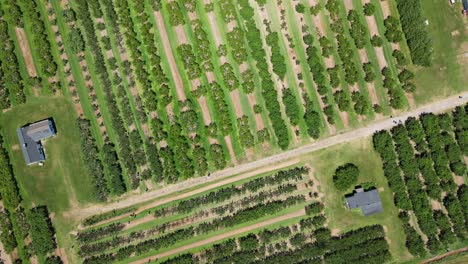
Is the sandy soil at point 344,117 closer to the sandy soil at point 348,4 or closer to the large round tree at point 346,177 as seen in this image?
the large round tree at point 346,177

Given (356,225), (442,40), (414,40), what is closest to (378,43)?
(414,40)

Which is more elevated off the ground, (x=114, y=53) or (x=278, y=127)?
(x=114, y=53)

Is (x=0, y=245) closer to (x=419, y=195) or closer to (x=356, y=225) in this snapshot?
(x=356, y=225)

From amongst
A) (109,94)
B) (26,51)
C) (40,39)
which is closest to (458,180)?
(109,94)

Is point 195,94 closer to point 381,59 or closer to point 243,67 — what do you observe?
point 243,67

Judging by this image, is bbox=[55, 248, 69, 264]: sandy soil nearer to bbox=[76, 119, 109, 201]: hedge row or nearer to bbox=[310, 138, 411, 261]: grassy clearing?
bbox=[76, 119, 109, 201]: hedge row

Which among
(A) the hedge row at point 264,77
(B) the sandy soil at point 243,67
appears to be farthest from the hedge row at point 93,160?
(A) the hedge row at point 264,77

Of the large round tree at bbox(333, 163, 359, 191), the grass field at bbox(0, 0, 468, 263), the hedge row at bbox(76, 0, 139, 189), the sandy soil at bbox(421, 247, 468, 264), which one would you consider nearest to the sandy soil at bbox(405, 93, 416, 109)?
the grass field at bbox(0, 0, 468, 263)
